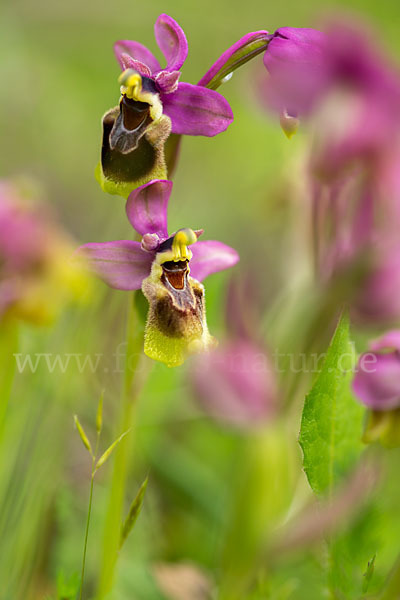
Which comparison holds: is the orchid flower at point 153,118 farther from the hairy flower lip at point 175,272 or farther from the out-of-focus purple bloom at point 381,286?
the out-of-focus purple bloom at point 381,286

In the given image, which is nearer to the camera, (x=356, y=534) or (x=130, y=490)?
(x=356, y=534)

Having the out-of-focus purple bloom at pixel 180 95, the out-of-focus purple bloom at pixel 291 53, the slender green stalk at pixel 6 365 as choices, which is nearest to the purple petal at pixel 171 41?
the out-of-focus purple bloom at pixel 180 95

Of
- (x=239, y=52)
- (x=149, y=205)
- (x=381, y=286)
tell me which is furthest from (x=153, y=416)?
(x=381, y=286)

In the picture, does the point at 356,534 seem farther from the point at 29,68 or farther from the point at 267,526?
the point at 29,68

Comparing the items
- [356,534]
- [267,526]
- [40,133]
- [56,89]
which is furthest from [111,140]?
[56,89]

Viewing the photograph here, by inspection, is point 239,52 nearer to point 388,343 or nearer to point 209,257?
point 209,257

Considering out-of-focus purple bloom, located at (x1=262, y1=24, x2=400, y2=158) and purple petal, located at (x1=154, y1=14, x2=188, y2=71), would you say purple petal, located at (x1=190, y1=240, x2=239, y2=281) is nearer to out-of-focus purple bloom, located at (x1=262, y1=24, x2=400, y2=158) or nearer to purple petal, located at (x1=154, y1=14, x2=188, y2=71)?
purple petal, located at (x1=154, y1=14, x2=188, y2=71)

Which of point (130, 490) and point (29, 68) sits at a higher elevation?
point (29, 68)
